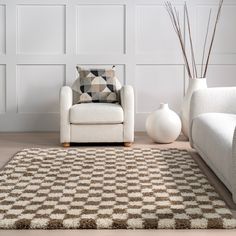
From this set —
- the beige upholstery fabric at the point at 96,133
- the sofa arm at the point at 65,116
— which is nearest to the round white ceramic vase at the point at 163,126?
the beige upholstery fabric at the point at 96,133

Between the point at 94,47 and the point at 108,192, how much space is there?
121 inches

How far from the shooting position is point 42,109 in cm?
668

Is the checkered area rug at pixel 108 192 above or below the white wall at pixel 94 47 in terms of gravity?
below

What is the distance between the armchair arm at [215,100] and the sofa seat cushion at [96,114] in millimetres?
834

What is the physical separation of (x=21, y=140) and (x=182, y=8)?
232 centimetres

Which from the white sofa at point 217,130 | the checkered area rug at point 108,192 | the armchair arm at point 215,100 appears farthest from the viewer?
the armchair arm at point 215,100

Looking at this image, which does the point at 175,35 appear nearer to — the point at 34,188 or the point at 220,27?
the point at 220,27

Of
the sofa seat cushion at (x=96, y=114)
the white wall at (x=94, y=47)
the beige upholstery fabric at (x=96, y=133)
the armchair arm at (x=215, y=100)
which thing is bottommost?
the beige upholstery fabric at (x=96, y=133)

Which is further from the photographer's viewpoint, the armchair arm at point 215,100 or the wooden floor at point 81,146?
the armchair arm at point 215,100

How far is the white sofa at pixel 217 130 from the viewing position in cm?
367

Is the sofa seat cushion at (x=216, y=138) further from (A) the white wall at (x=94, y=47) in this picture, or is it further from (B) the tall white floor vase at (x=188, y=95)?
(A) the white wall at (x=94, y=47)

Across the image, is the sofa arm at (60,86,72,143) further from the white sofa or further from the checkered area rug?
the white sofa

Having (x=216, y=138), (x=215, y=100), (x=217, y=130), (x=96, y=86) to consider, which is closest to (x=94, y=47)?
(x=96, y=86)

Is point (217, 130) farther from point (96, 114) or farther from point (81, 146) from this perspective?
point (81, 146)
